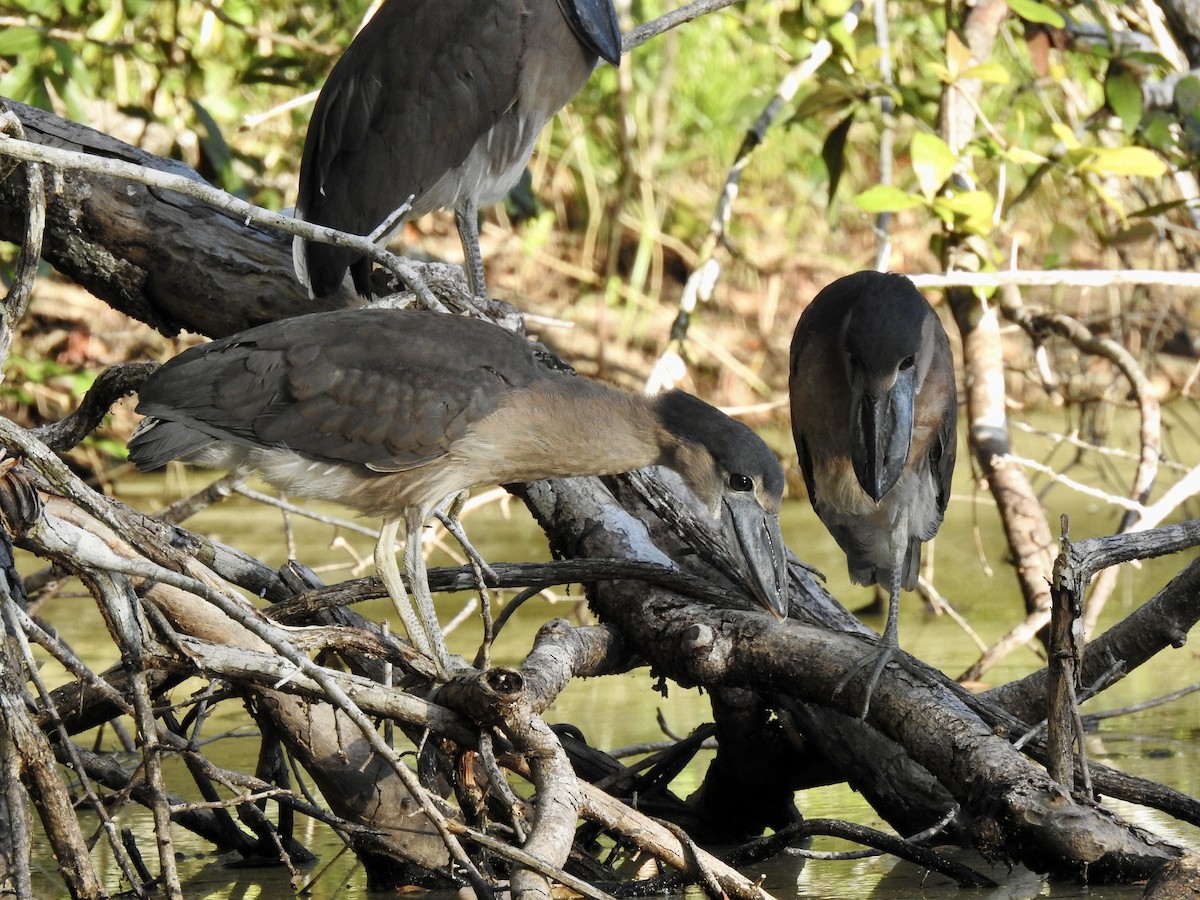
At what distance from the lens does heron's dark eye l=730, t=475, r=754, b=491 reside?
3.39m

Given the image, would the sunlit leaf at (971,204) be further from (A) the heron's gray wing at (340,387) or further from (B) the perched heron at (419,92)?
(A) the heron's gray wing at (340,387)

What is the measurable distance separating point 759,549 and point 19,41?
2.92 meters

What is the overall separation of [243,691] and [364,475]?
723 mm

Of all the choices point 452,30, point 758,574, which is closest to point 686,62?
point 452,30

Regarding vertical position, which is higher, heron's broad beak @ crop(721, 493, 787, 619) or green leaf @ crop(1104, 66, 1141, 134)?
green leaf @ crop(1104, 66, 1141, 134)

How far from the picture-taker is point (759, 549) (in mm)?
3295

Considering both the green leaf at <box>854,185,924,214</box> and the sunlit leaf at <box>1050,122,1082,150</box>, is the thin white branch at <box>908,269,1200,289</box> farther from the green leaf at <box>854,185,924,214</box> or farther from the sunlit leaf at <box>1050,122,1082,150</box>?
the sunlit leaf at <box>1050,122,1082,150</box>

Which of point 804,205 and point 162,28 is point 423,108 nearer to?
point 162,28

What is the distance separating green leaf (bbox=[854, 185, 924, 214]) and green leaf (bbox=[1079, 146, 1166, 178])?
22.6 inches

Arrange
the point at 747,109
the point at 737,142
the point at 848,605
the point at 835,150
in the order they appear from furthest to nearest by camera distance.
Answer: the point at 737,142, the point at 848,605, the point at 747,109, the point at 835,150

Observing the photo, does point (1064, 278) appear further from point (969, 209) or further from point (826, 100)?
point (826, 100)

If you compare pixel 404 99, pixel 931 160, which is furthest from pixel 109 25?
pixel 931 160

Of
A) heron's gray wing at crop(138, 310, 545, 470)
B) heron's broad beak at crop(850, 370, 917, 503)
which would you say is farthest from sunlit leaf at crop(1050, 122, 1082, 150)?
heron's gray wing at crop(138, 310, 545, 470)

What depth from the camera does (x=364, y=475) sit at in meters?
3.42
